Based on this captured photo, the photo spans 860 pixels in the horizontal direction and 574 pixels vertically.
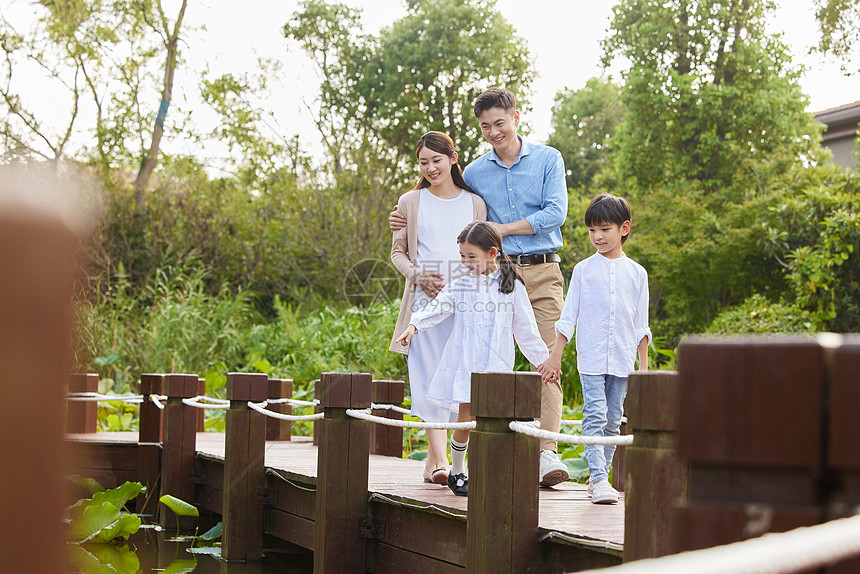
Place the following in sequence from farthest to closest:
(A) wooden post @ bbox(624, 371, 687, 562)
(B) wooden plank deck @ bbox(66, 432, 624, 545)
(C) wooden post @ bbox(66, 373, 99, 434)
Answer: (C) wooden post @ bbox(66, 373, 99, 434), (B) wooden plank deck @ bbox(66, 432, 624, 545), (A) wooden post @ bbox(624, 371, 687, 562)

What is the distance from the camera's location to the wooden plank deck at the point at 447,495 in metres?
3.03

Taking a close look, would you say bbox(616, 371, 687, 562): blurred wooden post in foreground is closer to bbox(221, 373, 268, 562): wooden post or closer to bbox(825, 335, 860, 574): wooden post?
bbox(825, 335, 860, 574): wooden post

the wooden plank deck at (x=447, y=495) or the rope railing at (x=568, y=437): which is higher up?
the rope railing at (x=568, y=437)

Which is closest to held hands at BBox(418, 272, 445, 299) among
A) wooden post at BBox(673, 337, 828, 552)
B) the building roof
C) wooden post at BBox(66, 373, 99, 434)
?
wooden post at BBox(673, 337, 828, 552)

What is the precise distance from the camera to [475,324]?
13.0ft

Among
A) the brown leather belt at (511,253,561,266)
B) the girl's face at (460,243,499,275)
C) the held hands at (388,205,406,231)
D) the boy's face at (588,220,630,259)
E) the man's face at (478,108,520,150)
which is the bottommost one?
the girl's face at (460,243,499,275)

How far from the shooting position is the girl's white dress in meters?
3.94

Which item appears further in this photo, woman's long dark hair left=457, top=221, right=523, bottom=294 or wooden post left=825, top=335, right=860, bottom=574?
woman's long dark hair left=457, top=221, right=523, bottom=294

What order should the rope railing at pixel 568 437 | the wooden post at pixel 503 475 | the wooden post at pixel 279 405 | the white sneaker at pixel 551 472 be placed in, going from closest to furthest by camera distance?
the rope railing at pixel 568 437
the wooden post at pixel 503 475
the white sneaker at pixel 551 472
the wooden post at pixel 279 405

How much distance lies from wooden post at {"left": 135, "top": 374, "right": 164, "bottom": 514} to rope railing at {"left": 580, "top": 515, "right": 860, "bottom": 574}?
6.50 meters

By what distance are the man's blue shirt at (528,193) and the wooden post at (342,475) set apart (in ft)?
3.46

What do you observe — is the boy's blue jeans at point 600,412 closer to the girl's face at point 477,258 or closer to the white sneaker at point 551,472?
the white sneaker at point 551,472

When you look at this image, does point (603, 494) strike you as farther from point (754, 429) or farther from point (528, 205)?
point (754, 429)

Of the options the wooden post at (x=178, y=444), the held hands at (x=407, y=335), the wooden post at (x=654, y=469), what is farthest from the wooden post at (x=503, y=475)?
the wooden post at (x=178, y=444)
